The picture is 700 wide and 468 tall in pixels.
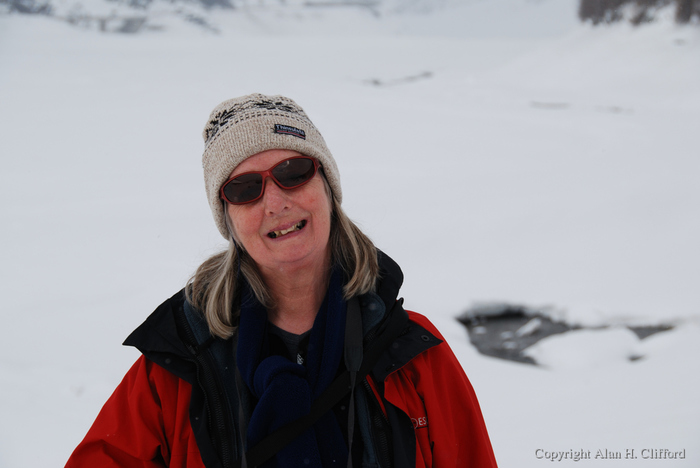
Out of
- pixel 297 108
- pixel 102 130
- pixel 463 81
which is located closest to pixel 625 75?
pixel 463 81

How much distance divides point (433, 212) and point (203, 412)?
5.04m

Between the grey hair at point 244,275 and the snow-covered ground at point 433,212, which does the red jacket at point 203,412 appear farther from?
the snow-covered ground at point 433,212

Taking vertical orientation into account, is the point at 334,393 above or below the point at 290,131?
below

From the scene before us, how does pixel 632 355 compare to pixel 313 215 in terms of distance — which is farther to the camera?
pixel 632 355

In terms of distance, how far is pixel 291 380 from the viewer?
4.91 feet

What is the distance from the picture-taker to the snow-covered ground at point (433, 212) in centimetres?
318

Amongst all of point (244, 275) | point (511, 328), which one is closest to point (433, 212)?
point (511, 328)

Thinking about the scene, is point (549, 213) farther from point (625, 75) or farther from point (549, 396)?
point (625, 75)

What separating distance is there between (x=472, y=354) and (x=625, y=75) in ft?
40.5

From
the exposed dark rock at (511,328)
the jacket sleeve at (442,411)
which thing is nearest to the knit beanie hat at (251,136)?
the jacket sleeve at (442,411)

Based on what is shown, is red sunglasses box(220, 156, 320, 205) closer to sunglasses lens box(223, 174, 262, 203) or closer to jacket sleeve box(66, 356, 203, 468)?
sunglasses lens box(223, 174, 262, 203)

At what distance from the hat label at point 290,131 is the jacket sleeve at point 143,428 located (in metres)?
0.86

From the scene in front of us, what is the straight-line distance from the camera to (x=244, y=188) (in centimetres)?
159

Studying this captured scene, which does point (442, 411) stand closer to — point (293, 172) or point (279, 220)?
point (279, 220)
